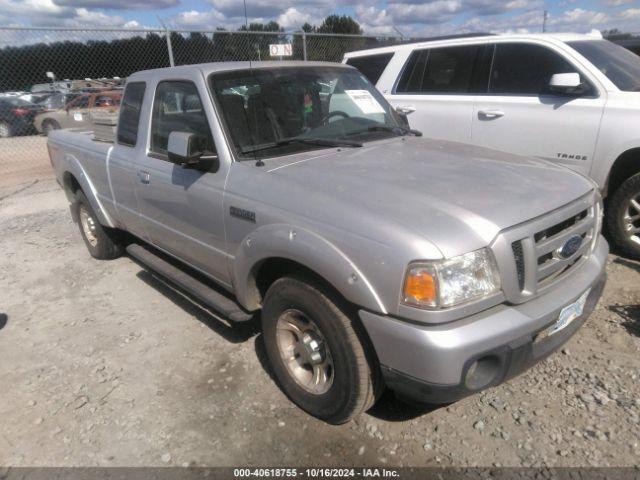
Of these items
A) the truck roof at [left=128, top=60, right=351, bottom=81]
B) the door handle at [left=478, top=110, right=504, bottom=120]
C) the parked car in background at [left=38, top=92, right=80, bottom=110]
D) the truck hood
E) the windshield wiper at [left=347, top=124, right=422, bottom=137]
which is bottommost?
the parked car in background at [left=38, top=92, right=80, bottom=110]

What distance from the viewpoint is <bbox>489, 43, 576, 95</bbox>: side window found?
5109 millimetres

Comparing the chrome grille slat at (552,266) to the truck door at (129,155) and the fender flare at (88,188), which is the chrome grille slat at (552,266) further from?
the fender flare at (88,188)

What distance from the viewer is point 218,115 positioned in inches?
122

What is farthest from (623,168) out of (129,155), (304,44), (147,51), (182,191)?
(147,51)

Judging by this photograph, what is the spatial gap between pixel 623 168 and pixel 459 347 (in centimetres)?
357

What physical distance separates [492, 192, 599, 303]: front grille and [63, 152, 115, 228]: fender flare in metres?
3.88

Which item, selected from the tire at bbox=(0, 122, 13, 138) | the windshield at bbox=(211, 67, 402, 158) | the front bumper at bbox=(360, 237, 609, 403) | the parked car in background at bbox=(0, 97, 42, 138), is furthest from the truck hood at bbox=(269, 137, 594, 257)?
the tire at bbox=(0, 122, 13, 138)

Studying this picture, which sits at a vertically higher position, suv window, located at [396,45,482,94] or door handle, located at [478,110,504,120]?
suv window, located at [396,45,482,94]

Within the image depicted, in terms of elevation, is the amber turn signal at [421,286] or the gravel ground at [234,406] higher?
the amber turn signal at [421,286]

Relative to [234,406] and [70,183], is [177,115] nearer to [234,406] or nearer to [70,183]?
[234,406]

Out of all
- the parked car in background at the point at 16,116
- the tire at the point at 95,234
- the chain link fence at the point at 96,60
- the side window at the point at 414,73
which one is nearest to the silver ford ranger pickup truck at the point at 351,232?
the tire at the point at 95,234

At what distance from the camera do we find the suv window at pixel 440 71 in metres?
5.82

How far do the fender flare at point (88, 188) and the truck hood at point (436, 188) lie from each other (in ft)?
8.64

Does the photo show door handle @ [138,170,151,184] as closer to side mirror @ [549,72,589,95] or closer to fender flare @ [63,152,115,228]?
fender flare @ [63,152,115,228]
